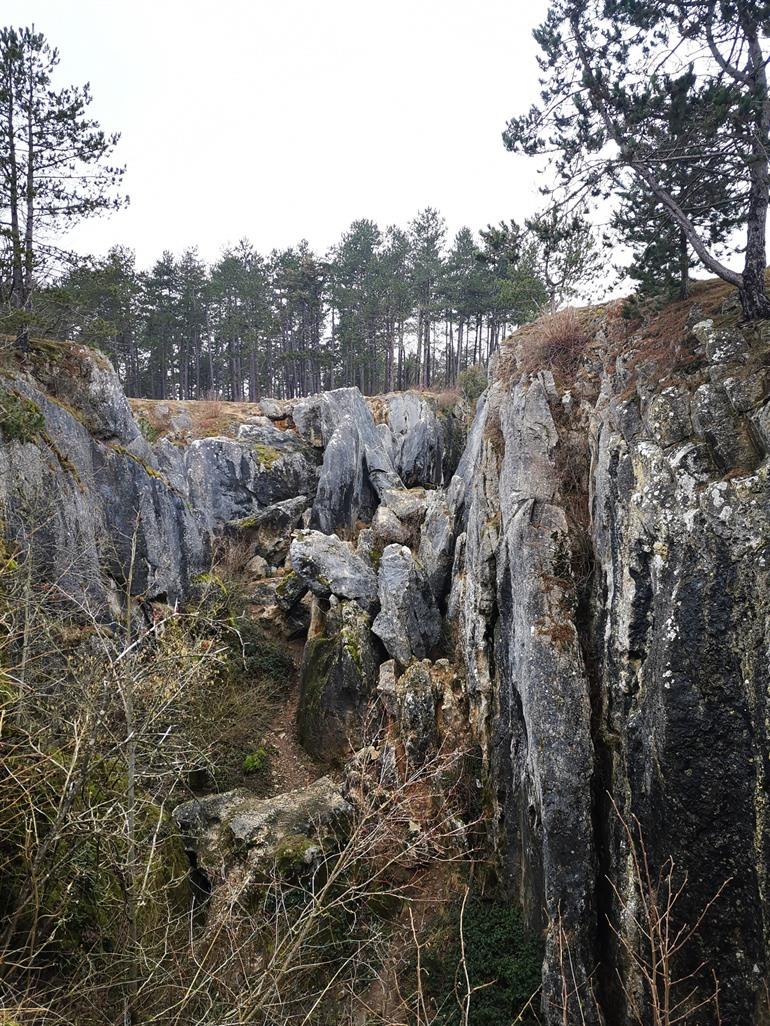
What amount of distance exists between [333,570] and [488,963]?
464 inches

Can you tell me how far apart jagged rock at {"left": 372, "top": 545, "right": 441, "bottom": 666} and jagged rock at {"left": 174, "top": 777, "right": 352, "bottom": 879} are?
487 cm

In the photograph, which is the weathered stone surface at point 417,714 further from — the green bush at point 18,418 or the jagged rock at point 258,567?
the green bush at point 18,418

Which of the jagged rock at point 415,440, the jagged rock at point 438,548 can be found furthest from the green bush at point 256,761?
the jagged rock at point 415,440

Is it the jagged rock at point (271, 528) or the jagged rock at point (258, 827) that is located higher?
the jagged rock at point (271, 528)

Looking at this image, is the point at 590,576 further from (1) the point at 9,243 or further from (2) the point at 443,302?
(2) the point at 443,302

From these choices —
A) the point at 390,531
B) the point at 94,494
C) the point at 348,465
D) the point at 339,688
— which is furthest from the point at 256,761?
the point at 348,465

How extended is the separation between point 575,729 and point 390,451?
24.1m

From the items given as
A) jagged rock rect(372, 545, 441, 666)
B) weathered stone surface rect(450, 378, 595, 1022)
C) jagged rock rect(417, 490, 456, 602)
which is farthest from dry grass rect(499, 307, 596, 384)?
jagged rock rect(372, 545, 441, 666)

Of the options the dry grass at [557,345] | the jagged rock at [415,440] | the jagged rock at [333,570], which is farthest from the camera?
the jagged rock at [415,440]

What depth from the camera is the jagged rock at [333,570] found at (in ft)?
59.5

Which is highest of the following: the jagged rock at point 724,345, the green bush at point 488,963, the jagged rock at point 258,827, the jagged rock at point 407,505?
the jagged rock at point 724,345

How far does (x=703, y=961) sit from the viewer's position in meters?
6.56

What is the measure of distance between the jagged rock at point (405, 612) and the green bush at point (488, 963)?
22.5 feet

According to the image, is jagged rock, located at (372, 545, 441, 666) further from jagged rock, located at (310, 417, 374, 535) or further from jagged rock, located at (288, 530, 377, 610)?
jagged rock, located at (310, 417, 374, 535)
